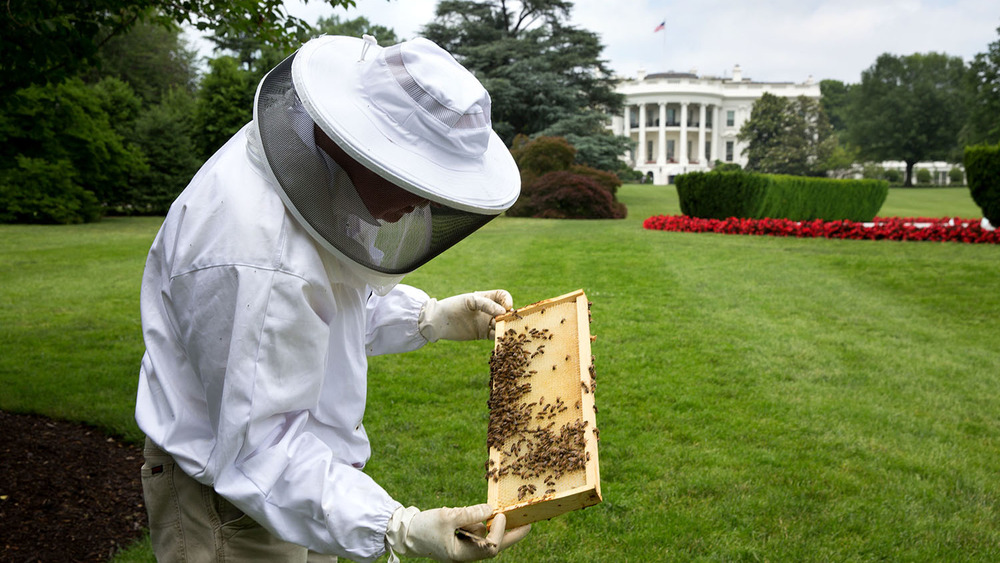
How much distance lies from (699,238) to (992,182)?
550cm

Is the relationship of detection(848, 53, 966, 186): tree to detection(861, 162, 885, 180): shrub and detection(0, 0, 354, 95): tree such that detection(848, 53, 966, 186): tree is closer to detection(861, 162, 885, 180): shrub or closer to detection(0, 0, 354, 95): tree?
detection(861, 162, 885, 180): shrub

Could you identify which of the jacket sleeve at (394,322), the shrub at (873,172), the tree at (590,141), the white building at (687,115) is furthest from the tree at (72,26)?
the white building at (687,115)

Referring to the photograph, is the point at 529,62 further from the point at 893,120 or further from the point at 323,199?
the point at 893,120

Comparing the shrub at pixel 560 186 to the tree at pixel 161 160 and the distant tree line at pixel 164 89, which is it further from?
the tree at pixel 161 160

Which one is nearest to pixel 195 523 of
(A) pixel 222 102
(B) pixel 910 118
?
(A) pixel 222 102

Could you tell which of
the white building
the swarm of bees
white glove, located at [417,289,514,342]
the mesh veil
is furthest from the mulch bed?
the white building

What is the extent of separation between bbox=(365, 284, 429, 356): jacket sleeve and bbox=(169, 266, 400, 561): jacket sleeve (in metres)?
0.83

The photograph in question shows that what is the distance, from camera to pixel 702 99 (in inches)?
2968

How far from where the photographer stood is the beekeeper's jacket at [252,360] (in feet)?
4.59

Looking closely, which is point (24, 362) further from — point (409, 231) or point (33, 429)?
point (409, 231)

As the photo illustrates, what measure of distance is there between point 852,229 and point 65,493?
14.4 m

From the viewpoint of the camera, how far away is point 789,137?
1918 inches

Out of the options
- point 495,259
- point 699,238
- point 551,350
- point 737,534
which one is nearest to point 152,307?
point 551,350

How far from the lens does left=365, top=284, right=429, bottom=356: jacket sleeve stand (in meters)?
2.33
